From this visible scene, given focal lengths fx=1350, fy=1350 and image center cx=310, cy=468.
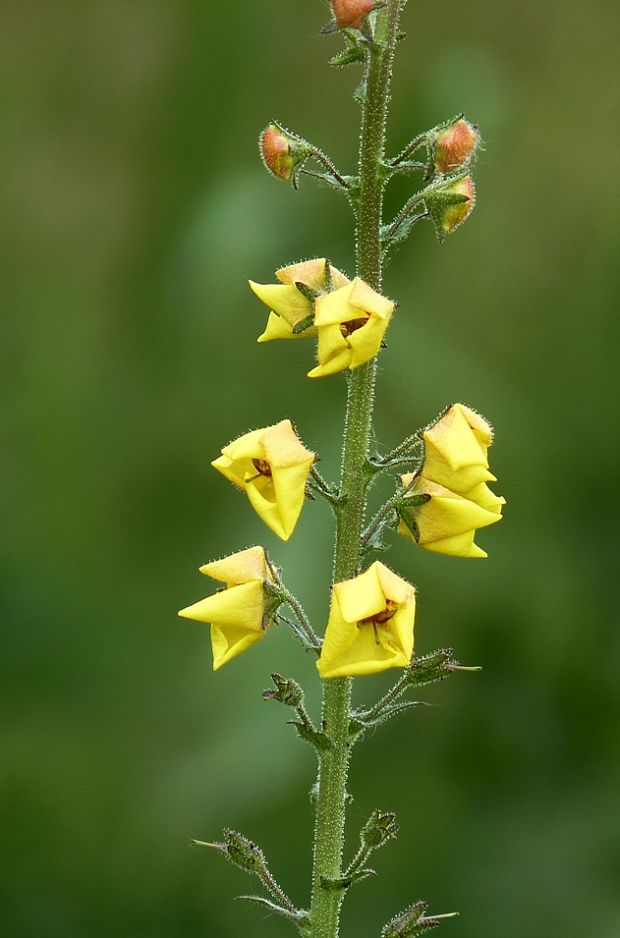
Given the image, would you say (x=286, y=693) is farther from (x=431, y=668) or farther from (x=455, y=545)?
(x=455, y=545)


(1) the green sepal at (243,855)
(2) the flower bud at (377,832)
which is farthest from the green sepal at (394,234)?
(1) the green sepal at (243,855)

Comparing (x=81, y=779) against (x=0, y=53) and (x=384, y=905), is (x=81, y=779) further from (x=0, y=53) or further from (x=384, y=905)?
(x=0, y=53)

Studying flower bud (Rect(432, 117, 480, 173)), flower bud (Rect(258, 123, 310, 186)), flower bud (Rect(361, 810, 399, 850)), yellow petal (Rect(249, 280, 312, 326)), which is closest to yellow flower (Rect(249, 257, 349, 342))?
yellow petal (Rect(249, 280, 312, 326))

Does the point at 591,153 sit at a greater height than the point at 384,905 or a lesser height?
greater

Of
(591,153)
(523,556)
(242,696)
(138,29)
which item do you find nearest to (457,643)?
(523,556)

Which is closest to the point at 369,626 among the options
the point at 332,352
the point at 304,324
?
the point at 332,352

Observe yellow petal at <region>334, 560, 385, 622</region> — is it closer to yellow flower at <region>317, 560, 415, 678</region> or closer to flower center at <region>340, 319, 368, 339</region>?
yellow flower at <region>317, 560, 415, 678</region>

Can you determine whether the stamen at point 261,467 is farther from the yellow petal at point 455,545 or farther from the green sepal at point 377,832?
the green sepal at point 377,832
